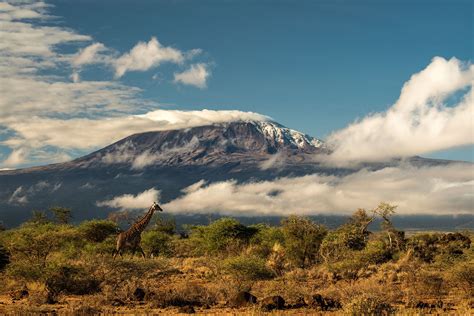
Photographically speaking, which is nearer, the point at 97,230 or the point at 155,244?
the point at 97,230

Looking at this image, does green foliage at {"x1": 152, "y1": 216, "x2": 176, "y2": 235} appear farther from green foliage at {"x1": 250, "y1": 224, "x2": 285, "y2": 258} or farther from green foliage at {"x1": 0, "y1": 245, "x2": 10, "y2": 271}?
green foliage at {"x1": 0, "y1": 245, "x2": 10, "y2": 271}

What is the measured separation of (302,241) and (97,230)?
16.3 meters

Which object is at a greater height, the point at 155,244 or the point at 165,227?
the point at 165,227

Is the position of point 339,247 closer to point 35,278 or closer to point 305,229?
point 305,229

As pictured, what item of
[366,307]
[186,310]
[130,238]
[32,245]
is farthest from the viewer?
[130,238]

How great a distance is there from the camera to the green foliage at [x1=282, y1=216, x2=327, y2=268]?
113 feet

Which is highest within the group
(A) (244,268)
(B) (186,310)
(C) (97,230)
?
(C) (97,230)

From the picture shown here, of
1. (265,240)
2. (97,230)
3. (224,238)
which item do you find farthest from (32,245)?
(265,240)

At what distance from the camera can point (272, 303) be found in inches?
778

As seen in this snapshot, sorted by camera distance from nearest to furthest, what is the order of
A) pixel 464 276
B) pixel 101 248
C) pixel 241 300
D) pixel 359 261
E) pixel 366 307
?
pixel 366 307
pixel 241 300
pixel 464 276
pixel 359 261
pixel 101 248

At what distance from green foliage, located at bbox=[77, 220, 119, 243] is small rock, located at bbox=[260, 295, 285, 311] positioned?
2323 centimetres

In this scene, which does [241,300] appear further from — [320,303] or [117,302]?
[117,302]

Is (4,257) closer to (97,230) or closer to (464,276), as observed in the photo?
(97,230)

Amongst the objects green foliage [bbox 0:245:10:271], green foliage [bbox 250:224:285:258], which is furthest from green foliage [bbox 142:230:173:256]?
green foliage [bbox 0:245:10:271]
